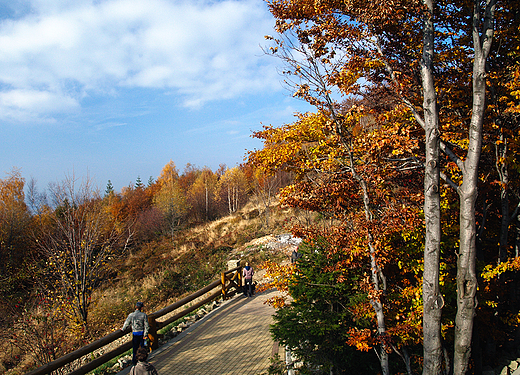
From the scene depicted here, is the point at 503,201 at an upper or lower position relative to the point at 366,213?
lower

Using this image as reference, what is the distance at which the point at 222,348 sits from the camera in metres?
7.76

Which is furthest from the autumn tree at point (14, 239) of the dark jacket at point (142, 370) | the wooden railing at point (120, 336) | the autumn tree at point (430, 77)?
the autumn tree at point (430, 77)

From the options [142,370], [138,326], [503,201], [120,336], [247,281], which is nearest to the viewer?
[142,370]

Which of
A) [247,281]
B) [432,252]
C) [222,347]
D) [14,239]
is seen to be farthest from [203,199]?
[432,252]

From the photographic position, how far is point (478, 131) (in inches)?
195

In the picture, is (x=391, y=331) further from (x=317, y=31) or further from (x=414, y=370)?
(x=317, y=31)

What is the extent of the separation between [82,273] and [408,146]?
1185 centimetres

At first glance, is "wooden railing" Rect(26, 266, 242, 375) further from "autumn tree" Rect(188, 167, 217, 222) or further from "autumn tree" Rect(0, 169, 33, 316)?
"autumn tree" Rect(188, 167, 217, 222)

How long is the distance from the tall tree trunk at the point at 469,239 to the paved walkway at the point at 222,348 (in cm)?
367

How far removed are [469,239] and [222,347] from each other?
598 centimetres

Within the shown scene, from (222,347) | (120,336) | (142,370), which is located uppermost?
(142,370)

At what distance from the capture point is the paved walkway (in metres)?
6.75

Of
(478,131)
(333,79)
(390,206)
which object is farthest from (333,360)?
(333,79)

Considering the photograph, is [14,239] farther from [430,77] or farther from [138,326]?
[430,77]
